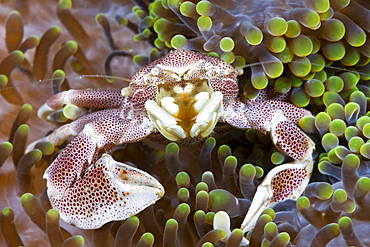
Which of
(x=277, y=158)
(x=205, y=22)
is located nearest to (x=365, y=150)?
(x=277, y=158)

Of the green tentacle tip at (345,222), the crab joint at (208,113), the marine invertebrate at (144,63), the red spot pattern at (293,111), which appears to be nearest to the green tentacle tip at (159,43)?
the marine invertebrate at (144,63)

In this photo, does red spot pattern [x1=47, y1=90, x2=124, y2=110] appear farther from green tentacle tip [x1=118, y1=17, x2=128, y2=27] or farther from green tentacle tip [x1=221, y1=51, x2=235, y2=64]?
green tentacle tip [x1=221, y1=51, x2=235, y2=64]

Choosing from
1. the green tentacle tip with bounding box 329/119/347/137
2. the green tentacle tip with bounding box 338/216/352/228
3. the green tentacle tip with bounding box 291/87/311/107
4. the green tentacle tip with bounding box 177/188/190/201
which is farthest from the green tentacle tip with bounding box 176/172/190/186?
the green tentacle tip with bounding box 291/87/311/107

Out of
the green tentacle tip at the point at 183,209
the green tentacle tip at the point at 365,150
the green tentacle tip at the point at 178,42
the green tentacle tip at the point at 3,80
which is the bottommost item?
the green tentacle tip at the point at 183,209

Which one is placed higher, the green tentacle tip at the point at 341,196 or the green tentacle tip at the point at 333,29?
the green tentacle tip at the point at 333,29

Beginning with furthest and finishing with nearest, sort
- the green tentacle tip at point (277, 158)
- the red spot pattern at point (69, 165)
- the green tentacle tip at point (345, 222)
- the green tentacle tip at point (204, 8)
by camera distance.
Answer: the green tentacle tip at point (277, 158), the red spot pattern at point (69, 165), the green tentacle tip at point (204, 8), the green tentacle tip at point (345, 222)

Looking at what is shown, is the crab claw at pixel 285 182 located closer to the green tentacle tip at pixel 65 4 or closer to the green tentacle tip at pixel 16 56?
the green tentacle tip at pixel 16 56
